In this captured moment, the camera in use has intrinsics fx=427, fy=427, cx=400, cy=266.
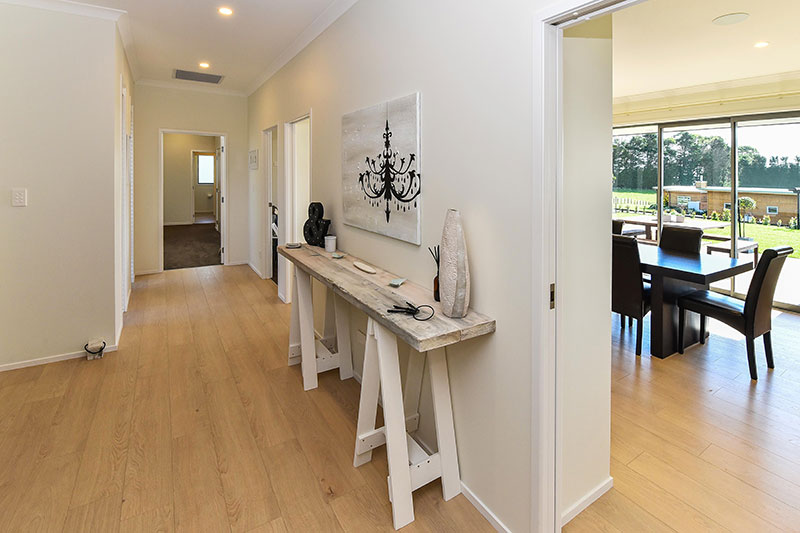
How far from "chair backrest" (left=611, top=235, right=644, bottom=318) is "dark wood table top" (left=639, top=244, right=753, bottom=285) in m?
0.10

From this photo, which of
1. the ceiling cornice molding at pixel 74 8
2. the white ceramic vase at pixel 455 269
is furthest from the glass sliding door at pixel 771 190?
the ceiling cornice molding at pixel 74 8

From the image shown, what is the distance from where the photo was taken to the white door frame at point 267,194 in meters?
5.36

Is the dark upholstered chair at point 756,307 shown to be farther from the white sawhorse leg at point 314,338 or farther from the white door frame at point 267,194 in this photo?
the white door frame at point 267,194

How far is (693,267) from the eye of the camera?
3.20 metres

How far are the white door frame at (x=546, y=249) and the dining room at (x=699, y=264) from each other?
169mm

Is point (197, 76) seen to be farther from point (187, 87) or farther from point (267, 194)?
point (267, 194)

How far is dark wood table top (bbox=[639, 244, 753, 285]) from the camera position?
9.89 feet

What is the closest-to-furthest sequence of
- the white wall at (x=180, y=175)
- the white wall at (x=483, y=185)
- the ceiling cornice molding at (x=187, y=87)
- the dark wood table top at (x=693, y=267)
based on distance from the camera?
the white wall at (x=483, y=185) → the dark wood table top at (x=693, y=267) → the ceiling cornice molding at (x=187, y=87) → the white wall at (x=180, y=175)

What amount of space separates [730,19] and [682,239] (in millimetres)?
1871

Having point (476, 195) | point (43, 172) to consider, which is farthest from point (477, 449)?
point (43, 172)

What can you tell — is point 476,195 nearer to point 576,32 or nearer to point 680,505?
point 576,32

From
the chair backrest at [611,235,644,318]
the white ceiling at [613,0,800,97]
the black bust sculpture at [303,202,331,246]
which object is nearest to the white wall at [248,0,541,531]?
the black bust sculpture at [303,202,331,246]

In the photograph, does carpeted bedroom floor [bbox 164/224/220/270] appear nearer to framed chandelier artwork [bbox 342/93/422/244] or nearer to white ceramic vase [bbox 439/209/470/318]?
framed chandelier artwork [bbox 342/93/422/244]

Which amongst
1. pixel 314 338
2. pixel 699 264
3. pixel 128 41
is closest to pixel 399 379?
pixel 314 338
